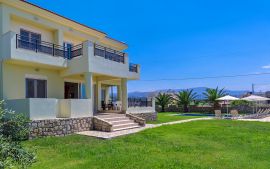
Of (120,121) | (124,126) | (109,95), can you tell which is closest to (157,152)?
(124,126)

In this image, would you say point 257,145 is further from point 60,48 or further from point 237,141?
point 60,48

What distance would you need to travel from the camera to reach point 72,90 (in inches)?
878

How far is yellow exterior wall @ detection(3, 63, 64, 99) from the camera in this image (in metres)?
16.3

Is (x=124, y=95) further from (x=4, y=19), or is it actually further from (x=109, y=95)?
(x=4, y=19)

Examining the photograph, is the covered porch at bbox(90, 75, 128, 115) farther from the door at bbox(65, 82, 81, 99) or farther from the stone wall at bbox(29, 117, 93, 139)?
the stone wall at bbox(29, 117, 93, 139)

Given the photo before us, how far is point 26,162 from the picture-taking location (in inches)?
185

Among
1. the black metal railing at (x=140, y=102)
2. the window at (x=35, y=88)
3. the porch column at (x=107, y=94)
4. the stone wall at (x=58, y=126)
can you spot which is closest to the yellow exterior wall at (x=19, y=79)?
the window at (x=35, y=88)

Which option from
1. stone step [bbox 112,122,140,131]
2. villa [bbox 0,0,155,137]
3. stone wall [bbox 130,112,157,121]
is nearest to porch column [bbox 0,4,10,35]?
villa [bbox 0,0,155,137]

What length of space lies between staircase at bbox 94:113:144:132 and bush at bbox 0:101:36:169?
11.7 m

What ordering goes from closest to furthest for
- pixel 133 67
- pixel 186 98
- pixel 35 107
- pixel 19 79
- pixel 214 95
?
pixel 35 107
pixel 19 79
pixel 133 67
pixel 214 95
pixel 186 98

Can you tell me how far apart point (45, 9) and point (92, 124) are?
9225 mm

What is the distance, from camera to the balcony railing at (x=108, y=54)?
741 inches

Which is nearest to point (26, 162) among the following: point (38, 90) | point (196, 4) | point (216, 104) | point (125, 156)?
point (125, 156)

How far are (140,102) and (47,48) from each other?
1077 cm
